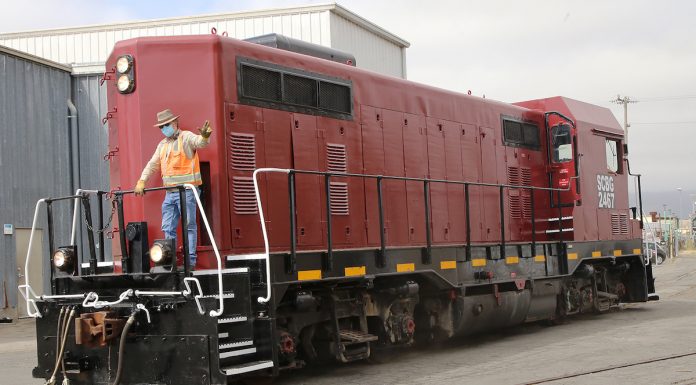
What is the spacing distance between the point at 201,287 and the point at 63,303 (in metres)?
1.57

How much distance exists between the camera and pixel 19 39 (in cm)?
2684

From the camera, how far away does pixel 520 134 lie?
1311 cm

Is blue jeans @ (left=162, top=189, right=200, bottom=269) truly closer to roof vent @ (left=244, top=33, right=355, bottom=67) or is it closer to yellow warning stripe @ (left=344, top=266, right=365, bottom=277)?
yellow warning stripe @ (left=344, top=266, right=365, bottom=277)

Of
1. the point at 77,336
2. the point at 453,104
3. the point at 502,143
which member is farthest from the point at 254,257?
the point at 502,143

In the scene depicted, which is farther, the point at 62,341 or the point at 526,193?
the point at 526,193

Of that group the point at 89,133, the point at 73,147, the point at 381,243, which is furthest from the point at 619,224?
the point at 73,147

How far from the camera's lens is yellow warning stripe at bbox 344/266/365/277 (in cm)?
857

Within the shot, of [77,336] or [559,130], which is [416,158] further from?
[77,336]

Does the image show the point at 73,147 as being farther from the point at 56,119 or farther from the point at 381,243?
the point at 381,243

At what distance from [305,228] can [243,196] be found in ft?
3.02

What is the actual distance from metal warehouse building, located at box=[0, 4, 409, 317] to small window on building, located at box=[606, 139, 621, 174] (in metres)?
9.71

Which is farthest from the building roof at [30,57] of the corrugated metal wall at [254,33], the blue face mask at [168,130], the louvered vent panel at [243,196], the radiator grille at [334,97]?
the louvered vent panel at [243,196]

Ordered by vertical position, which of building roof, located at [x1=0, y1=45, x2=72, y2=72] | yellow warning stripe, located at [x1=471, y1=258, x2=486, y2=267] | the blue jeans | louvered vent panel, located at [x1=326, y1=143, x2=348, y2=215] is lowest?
yellow warning stripe, located at [x1=471, y1=258, x2=486, y2=267]

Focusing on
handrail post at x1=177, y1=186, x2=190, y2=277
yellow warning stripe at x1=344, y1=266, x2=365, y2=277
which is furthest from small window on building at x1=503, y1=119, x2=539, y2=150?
handrail post at x1=177, y1=186, x2=190, y2=277
